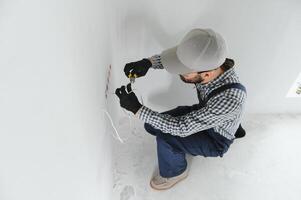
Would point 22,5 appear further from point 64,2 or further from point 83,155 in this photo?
point 83,155

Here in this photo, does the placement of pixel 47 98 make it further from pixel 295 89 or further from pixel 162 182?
pixel 295 89

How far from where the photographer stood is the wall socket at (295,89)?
1.78 meters

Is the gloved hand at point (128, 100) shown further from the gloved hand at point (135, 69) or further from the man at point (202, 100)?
the gloved hand at point (135, 69)

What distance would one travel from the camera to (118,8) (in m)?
1.37

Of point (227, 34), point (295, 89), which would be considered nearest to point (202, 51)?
point (227, 34)

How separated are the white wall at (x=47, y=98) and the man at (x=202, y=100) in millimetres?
375

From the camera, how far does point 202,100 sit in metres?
1.41

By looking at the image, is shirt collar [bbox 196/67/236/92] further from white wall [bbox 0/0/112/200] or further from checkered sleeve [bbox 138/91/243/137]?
white wall [bbox 0/0/112/200]

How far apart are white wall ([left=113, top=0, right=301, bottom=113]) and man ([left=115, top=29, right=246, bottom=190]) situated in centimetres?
15

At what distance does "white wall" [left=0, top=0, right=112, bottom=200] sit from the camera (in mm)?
371

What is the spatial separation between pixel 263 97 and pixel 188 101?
44cm

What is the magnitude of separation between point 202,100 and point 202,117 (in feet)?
0.70

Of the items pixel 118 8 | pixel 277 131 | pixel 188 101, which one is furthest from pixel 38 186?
pixel 277 131

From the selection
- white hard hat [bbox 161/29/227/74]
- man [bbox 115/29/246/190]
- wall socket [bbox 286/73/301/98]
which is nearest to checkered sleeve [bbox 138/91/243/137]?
man [bbox 115/29/246/190]
